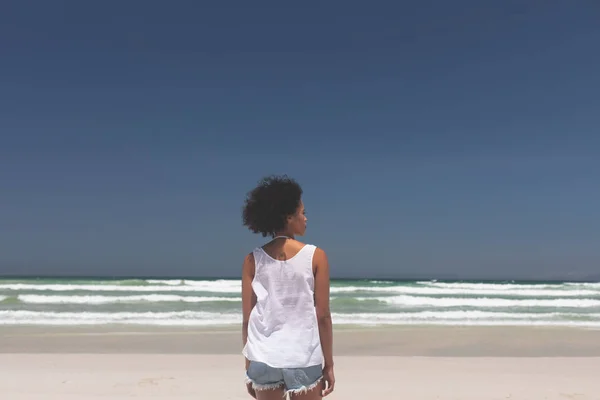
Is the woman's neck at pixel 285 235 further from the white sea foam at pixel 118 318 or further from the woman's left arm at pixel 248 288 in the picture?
the white sea foam at pixel 118 318

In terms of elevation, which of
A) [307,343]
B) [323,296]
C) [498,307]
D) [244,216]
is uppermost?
[244,216]

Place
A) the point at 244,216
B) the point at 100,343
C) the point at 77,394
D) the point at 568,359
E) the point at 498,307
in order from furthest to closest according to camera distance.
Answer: the point at 498,307 → the point at 100,343 → the point at 568,359 → the point at 77,394 → the point at 244,216

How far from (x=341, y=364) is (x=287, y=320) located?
20.6 feet

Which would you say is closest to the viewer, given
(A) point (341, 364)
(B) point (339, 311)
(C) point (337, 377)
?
(C) point (337, 377)

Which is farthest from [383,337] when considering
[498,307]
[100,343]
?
[498,307]

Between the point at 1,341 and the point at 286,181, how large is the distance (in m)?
10.6

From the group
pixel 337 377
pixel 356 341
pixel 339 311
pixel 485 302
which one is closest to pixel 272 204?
pixel 337 377

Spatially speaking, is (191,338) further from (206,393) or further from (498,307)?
(498,307)

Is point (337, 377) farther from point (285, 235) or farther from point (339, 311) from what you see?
point (339, 311)

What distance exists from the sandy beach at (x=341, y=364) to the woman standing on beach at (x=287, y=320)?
157 inches

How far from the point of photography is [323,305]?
2492mm

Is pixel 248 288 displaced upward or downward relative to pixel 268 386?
upward

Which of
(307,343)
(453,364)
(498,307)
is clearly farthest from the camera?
(498,307)

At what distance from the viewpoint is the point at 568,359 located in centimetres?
922
